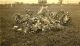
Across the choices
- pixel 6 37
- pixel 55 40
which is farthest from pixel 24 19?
pixel 55 40

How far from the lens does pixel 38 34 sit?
122 inches

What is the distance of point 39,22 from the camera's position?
3.15 metres

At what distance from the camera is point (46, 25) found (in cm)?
312

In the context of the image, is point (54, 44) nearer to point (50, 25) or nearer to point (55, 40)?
point (55, 40)

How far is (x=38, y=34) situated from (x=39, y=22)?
0.65 ft

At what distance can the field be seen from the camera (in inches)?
121

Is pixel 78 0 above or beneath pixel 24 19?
above

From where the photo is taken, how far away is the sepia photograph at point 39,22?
10.2 feet

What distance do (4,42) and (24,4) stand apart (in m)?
A: 0.70

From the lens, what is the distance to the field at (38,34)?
308 cm

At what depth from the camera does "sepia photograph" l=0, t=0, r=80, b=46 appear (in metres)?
3.09

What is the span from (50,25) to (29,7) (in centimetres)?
46

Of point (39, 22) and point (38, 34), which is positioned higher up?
point (39, 22)

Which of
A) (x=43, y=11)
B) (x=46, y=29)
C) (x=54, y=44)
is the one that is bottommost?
(x=54, y=44)
